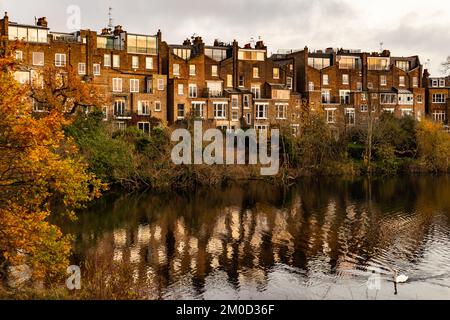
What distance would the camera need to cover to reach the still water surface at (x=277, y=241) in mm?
26312

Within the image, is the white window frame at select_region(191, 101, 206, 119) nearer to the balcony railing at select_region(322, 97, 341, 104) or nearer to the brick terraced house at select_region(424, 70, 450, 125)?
the balcony railing at select_region(322, 97, 341, 104)

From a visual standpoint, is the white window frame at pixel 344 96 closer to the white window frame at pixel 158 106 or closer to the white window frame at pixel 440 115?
the white window frame at pixel 440 115

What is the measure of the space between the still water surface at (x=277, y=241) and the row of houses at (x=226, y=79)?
19.2 metres

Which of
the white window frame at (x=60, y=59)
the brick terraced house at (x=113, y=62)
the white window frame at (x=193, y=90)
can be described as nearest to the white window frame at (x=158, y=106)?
the brick terraced house at (x=113, y=62)

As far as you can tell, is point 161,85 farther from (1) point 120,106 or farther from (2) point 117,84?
(1) point 120,106

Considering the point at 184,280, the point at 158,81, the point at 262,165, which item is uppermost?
the point at 158,81

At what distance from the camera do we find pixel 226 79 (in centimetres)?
Result: 8225

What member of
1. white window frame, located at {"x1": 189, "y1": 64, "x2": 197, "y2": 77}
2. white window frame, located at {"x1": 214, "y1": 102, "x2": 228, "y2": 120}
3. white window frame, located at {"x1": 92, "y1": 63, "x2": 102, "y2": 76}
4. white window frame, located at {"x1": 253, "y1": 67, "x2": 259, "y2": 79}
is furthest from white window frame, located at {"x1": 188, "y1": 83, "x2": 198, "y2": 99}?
white window frame, located at {"x1": 92, "y1": 63, "x2": 102, "y2": 76}

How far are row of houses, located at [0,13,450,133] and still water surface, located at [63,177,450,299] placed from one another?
19.2 m

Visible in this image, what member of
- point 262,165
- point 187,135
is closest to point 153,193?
point 187,135

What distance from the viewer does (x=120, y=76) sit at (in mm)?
73375

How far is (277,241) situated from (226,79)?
4952cm
